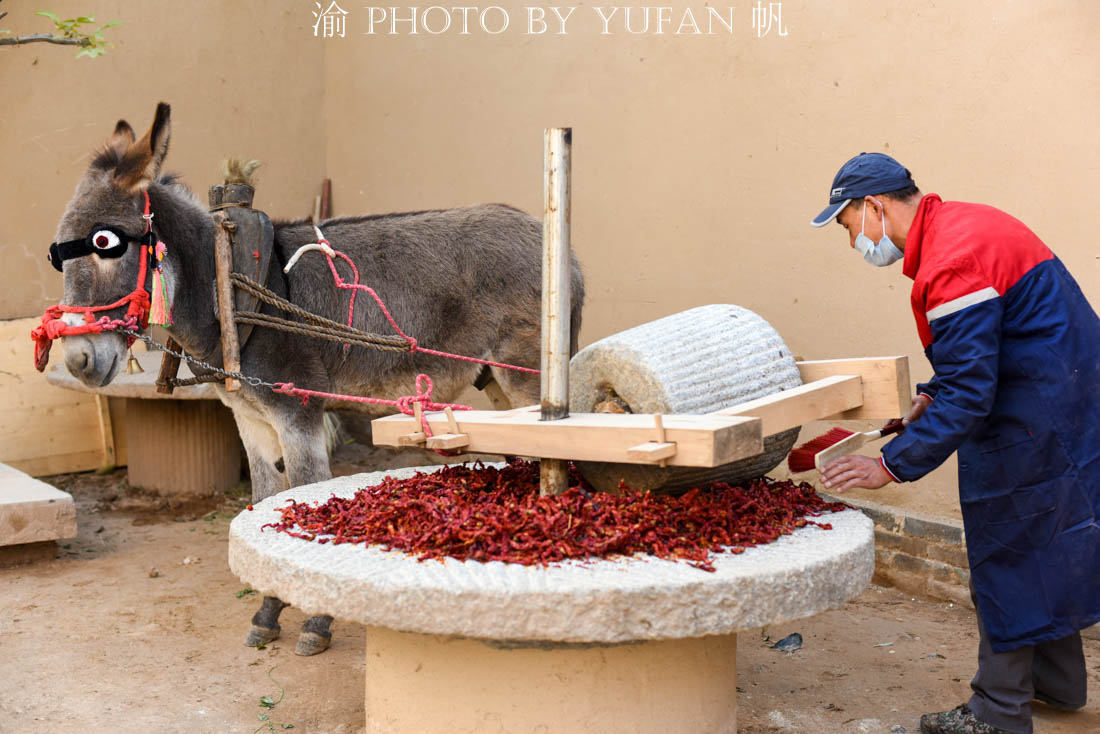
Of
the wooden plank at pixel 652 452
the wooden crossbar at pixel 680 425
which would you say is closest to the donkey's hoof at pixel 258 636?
the wooden crossbar at pixel 680 425

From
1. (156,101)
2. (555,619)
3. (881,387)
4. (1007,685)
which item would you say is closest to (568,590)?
(555,619)

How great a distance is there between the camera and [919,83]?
4.22 meters

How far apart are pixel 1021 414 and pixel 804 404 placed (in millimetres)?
628

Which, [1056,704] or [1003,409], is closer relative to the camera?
[1003,409]

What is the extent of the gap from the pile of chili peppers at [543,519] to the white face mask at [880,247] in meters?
0.73

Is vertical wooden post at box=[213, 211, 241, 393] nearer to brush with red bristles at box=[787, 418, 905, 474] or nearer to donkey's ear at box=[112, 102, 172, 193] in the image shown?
donkey's ear at box=[112, 102, 172, 193]

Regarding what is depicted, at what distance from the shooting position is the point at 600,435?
223cm

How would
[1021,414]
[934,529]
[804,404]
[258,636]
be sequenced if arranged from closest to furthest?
[804,404] < [1021,414] < [258,636] < [934,529]

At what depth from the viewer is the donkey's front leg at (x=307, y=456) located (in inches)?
147

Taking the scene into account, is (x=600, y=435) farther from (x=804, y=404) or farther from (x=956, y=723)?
(x=956, y=723)

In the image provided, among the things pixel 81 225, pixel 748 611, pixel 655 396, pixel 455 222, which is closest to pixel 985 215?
pixel 655 396

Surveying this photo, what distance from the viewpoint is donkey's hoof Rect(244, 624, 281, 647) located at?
3889mm

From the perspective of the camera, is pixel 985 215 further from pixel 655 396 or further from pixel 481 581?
pixel 481 581

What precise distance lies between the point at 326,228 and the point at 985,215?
Answer: 8.38ft
